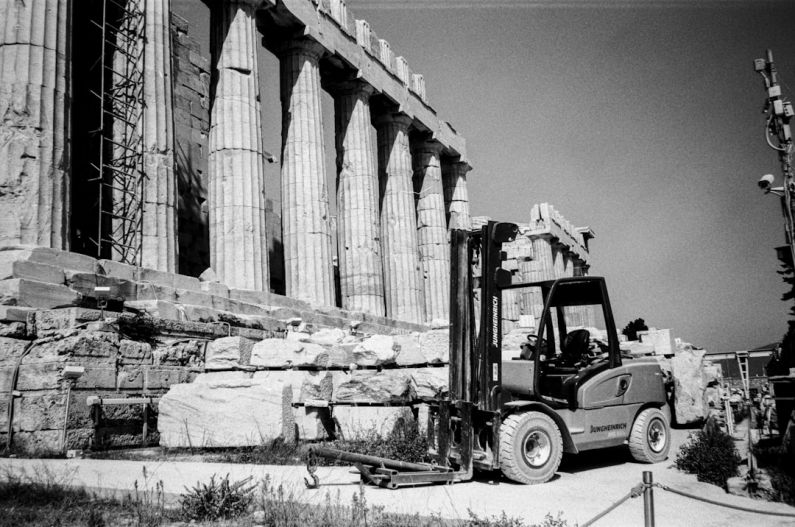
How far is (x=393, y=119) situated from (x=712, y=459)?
2172 centimetres

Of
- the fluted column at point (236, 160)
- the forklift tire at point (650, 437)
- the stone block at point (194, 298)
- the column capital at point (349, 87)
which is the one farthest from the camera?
the column capital at point (349, 87)

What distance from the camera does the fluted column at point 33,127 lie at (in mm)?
10812

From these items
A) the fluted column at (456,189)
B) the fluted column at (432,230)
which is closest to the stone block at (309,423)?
the fluted column at (432,230)

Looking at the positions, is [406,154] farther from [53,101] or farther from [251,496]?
[251,496]

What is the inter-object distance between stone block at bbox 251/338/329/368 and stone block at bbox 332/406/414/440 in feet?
3.07

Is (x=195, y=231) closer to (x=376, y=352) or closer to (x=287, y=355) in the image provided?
(x=287, y=355)

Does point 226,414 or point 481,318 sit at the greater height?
point 481,318

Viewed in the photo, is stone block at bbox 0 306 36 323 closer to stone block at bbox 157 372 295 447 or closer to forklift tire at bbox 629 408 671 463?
stone block at bbox 157 372 295 447

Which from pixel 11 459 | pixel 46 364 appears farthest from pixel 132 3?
pixel 11 459

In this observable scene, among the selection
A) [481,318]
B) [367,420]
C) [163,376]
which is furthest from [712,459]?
[163,376]

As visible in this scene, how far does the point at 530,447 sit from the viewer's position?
23.0 feet

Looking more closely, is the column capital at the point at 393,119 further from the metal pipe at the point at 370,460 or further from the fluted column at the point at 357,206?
the metal pipe at the point at 370,460

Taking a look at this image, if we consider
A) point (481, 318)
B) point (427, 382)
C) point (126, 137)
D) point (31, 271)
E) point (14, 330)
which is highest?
point (126, 137)

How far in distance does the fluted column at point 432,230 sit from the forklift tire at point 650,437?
19586mm
